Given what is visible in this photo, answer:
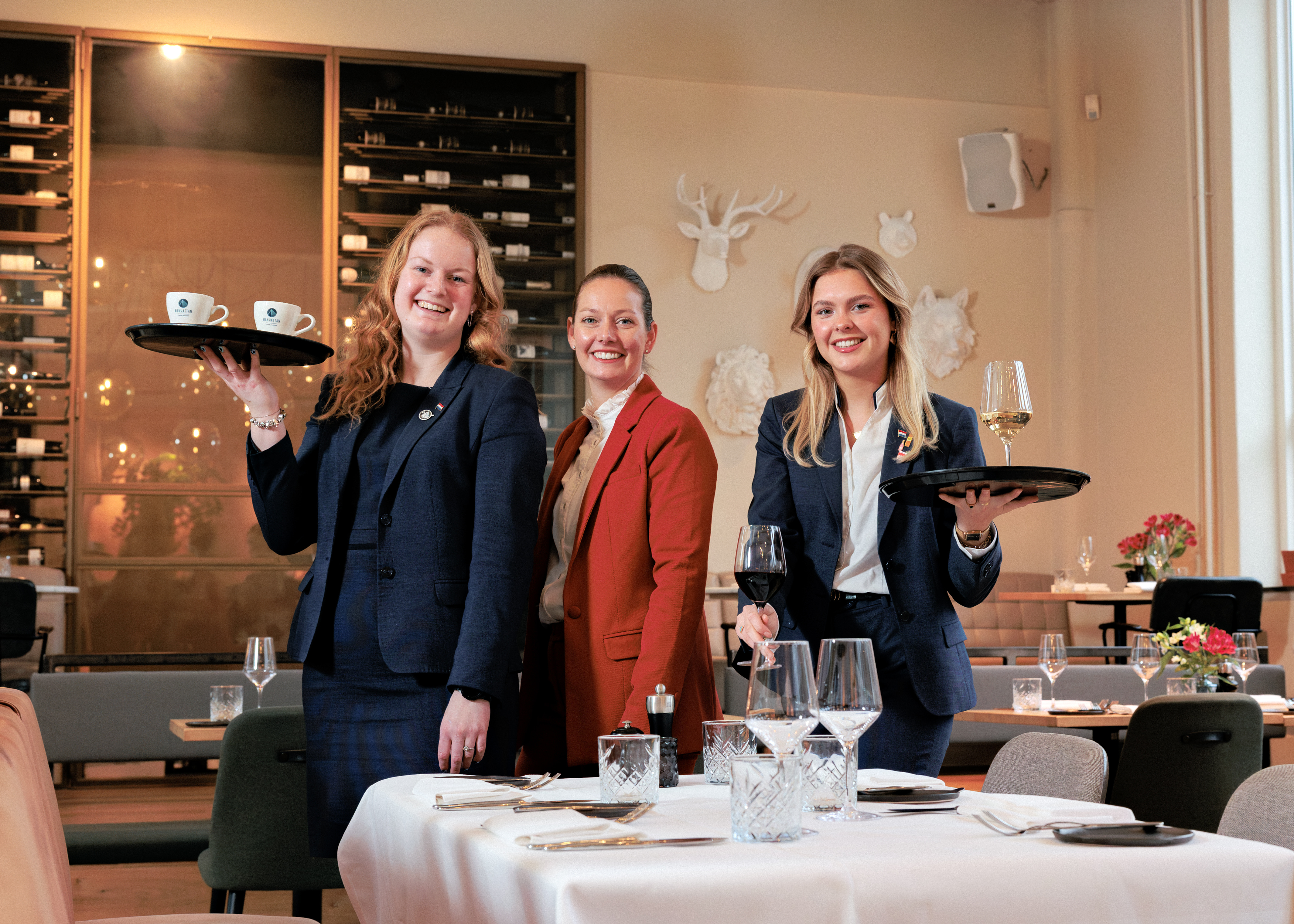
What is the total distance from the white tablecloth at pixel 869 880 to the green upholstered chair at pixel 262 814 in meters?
1.47

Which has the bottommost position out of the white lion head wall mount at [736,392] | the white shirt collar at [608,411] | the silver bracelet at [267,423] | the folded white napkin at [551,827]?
the folded white napkin at [551,827]

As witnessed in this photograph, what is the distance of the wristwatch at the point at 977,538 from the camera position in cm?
191

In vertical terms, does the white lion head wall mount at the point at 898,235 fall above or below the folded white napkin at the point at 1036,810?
above

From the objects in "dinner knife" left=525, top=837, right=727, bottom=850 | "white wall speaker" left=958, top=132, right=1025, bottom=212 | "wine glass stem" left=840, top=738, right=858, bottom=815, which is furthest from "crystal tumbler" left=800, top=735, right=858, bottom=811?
"white wall speaker" left=958, top=132, right=1025, bottom=212

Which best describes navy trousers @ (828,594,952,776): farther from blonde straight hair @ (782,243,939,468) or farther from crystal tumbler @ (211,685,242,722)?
crystal tumbler @ (211,685,242,722)

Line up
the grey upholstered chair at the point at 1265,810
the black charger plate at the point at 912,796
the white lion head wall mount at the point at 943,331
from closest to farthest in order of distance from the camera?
the black charger plate at the point at 912,796 → the grey upholstered chair at the point at 1265,810 → the white lion head wall mount at the point at 943,331

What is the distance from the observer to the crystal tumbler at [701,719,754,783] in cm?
157

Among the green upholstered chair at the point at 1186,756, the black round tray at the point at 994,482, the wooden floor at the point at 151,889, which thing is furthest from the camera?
the wooden floor at the point at 151,889

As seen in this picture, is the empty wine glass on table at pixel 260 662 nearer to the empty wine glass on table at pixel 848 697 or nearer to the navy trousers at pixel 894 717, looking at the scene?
the navy trousers at pixel 894 717

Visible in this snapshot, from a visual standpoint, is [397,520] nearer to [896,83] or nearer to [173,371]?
[173,371]

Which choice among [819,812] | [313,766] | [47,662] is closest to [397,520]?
[313,766]

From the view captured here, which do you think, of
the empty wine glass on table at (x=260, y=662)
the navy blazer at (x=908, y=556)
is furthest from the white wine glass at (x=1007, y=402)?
the empty wine glass on table at (x=260, y=662)

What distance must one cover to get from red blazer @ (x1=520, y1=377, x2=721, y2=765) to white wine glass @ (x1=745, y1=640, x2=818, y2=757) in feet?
2.17

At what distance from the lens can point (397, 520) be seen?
1.96 meters
